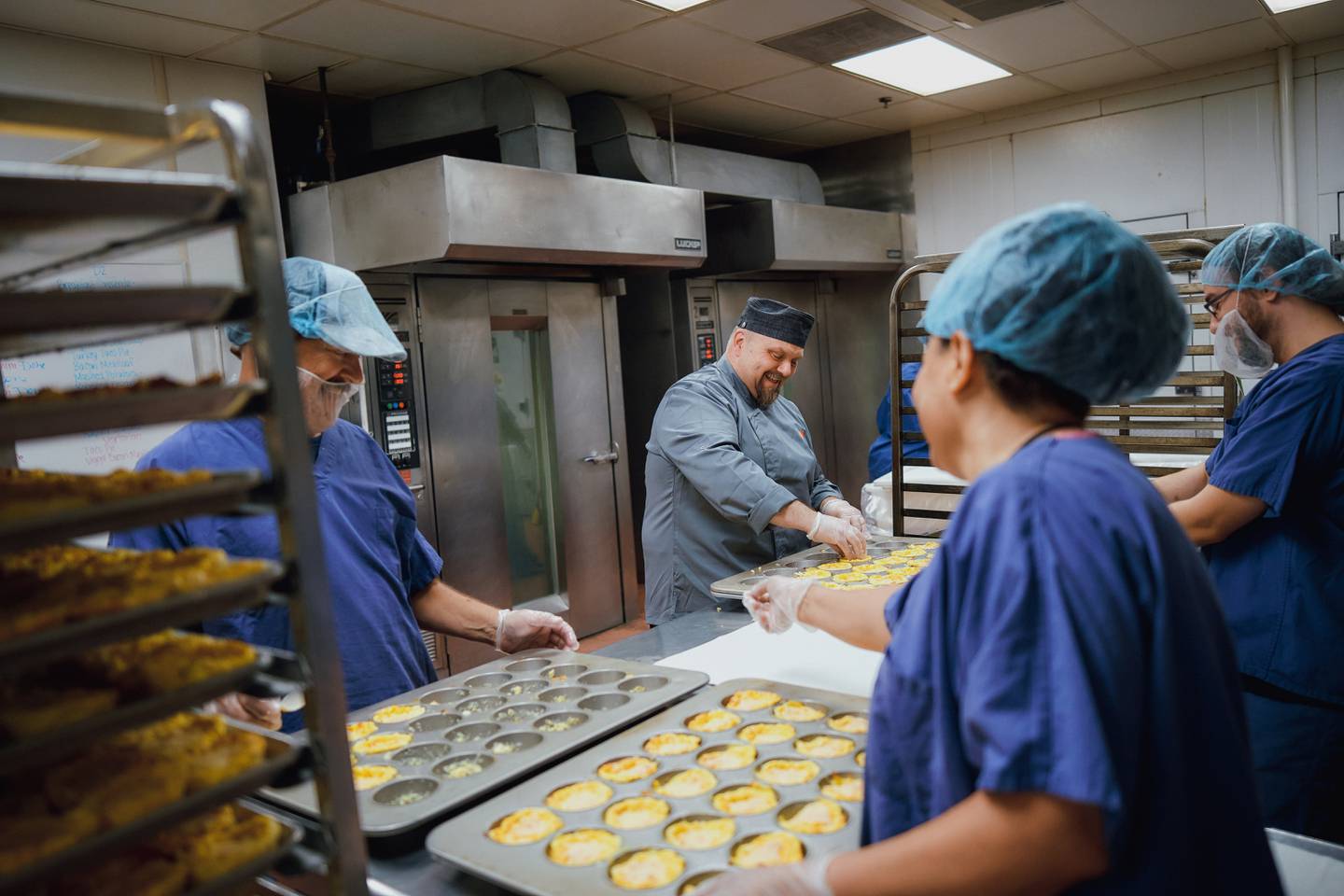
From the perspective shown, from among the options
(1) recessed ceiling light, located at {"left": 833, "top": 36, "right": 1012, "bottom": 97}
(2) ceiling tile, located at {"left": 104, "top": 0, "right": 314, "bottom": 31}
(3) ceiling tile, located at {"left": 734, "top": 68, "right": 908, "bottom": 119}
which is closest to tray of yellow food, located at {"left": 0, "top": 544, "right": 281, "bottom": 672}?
(2) ceiling tile, located at {"left": 104, "top": 0, "right": 314, "bottom": 31}

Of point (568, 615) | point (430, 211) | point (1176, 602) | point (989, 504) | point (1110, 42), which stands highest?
point (1110, 42)

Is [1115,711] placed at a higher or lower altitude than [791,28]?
lower

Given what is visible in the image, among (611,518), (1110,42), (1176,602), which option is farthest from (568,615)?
(1176,602)

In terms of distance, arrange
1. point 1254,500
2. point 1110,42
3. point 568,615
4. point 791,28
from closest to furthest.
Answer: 1. point 1254,500
2. point 791,28
3. point 1110,42
4. point 568,615

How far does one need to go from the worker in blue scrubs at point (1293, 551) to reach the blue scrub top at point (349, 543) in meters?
1.81

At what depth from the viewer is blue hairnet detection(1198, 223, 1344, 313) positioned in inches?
89.6

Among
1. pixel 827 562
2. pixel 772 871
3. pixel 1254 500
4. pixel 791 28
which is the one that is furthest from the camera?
pixel 791 28

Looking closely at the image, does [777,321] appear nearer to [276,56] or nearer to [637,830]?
[637,830]

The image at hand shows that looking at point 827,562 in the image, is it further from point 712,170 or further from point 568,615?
point 712,170

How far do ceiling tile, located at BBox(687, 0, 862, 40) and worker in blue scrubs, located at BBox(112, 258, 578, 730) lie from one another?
2.58m

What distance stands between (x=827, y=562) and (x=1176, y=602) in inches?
79.9

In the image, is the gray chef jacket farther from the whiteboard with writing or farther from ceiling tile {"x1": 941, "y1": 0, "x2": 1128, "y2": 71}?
ceiling tile {"x1": 941, "y1": 0, "x2": 1128, "y2": 71}

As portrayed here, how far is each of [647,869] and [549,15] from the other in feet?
11.2

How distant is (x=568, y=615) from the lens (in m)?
5.27
